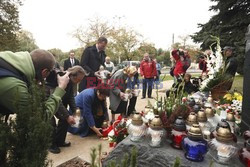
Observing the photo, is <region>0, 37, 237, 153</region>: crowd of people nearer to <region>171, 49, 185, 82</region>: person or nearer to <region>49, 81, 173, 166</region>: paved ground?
<region>171, 49, 185, 82</region>: person

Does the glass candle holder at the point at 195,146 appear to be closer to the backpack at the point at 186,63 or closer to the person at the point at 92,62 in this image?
the person at the point at 92,62

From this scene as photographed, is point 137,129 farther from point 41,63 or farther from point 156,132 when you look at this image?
point 41,63

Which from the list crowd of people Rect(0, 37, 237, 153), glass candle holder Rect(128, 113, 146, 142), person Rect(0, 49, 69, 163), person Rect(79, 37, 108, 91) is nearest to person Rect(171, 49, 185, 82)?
crowd of people Rect(0, 37, 237, 153)

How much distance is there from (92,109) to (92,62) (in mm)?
1610

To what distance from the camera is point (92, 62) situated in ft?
17.4

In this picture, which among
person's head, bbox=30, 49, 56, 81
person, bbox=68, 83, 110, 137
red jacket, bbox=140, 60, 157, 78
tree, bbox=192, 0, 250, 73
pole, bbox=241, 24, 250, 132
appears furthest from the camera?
tree, bbox=192, 0, 250, 73

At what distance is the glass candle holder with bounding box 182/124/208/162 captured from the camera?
1696 millimetres

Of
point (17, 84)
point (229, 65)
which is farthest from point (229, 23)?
point (17, 84)

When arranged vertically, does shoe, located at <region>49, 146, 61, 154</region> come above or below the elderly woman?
below

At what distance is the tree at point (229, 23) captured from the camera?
9.87 metres

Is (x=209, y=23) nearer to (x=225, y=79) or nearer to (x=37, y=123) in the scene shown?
(x=225, y=79)

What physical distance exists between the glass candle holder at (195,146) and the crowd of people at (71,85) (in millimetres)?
1048

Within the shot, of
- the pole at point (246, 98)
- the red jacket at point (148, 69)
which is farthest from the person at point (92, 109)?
the red jacket at point (148, 69)

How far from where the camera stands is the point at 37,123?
1.16m
